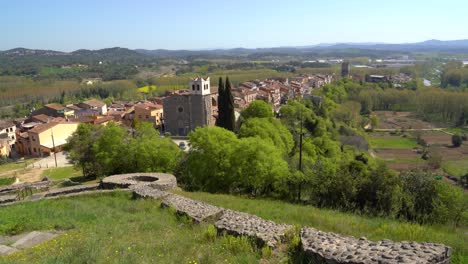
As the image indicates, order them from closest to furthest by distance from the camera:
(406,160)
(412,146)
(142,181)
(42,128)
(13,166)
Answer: (142,181) → (13,166) → (406,160) → (42,128) → (412,146)

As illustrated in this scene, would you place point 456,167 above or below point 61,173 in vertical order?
below

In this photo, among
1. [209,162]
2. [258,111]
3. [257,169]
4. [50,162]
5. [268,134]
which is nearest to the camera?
[257,169]

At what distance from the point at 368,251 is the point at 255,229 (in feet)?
11.2

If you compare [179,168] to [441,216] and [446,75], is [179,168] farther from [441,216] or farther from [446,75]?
[446,75]

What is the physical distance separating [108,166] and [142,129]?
4.25m

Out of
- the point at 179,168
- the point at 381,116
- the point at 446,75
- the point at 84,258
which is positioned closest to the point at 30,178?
the point at 179,168

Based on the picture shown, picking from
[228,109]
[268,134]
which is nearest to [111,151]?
[268,134]

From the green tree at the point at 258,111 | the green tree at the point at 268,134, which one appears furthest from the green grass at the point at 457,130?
the green tree at the point at 268,134

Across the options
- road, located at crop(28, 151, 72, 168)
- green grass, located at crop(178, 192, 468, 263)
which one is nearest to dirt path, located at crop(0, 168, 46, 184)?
road, located at crop(28, 151, 72, 168)

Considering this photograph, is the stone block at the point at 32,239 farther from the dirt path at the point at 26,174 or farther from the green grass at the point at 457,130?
the green grass at the point at 457,130

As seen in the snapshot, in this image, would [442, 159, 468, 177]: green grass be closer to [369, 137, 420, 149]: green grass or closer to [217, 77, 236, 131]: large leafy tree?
[369, 137, 420, 149]: green grass

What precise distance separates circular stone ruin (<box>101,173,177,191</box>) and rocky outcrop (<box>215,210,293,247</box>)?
26.9 ft

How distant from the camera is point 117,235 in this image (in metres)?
10.4

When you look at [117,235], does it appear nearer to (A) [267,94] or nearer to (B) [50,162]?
(B) [50,162]
